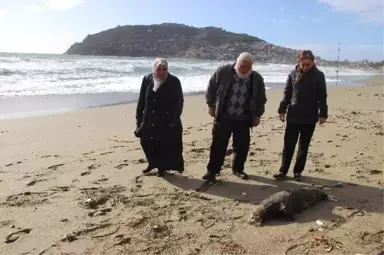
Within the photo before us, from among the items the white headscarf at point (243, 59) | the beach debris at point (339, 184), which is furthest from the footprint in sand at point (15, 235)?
the beach debris at point (339, 184)

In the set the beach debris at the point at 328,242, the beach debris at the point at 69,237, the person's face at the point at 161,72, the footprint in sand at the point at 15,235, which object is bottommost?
the beach debris at the point at 69,237

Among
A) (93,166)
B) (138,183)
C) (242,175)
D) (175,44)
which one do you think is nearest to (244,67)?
(242,175)

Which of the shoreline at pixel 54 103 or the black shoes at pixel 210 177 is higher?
the shoreline at pixel 54 103

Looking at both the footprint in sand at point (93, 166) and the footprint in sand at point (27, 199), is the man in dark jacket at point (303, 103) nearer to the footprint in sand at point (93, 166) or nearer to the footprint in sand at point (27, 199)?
the footprint in sand at point (93, 166)

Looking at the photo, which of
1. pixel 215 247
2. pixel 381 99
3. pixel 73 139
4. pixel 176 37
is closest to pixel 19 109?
pixel 73 139

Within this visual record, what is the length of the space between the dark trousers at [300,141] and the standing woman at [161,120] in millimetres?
1358

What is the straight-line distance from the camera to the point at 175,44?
81500 mm

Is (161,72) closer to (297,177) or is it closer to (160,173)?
(160,173)

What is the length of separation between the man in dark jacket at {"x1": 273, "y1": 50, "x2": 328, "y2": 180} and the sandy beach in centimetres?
49

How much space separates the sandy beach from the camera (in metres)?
3.40

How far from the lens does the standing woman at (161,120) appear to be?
5.17 meters

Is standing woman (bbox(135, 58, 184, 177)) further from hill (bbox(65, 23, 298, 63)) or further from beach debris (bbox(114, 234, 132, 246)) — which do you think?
hill (bbox(65, 23, 298, 63))

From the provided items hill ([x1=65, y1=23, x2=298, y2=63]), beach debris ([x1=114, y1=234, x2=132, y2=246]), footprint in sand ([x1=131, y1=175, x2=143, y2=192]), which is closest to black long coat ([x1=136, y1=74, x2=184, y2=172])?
footprint in sand ([x1=131, y1=175, x2=143, y2=192])

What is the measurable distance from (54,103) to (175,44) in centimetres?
7095
